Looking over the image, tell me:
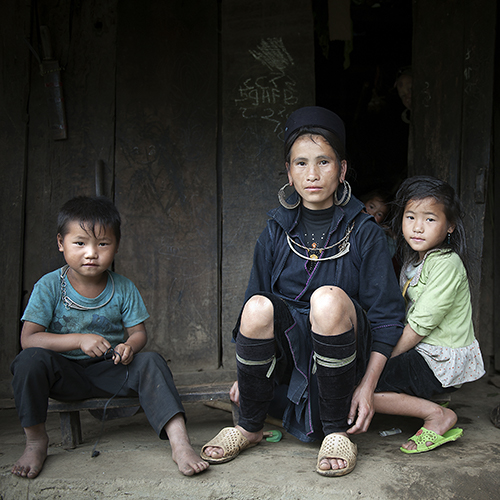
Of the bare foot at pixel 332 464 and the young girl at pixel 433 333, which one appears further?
the young girl at pixel 433 333

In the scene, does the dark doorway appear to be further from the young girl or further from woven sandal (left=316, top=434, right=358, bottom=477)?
woven sandal (left=316, top=434, right=358, bottom=477)

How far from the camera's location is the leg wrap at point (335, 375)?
6.08 feet

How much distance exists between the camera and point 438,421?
83.0 inches

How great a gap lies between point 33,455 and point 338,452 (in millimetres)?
1172

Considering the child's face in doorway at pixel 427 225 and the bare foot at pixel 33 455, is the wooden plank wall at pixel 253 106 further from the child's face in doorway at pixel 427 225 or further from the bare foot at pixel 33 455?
the bare foot at pixel 33 455

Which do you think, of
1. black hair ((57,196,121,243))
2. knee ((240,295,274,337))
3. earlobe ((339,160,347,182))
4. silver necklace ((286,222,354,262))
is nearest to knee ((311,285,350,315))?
knee ((240,295,274,337))

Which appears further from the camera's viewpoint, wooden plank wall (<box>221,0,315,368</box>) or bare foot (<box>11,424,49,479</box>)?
wooden plank wall (<box>221,0,315,368</box>)

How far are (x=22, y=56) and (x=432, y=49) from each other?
2.47 m

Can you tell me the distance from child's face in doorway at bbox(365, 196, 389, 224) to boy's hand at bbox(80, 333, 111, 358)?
195 centimetres

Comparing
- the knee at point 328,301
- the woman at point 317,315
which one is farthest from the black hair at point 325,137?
the knee at point 328,301

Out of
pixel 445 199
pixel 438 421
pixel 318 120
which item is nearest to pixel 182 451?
pixel 438 421

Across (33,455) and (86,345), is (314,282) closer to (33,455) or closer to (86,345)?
(86,345)

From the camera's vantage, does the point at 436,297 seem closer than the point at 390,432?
Yes

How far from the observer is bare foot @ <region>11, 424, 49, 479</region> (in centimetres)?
191
